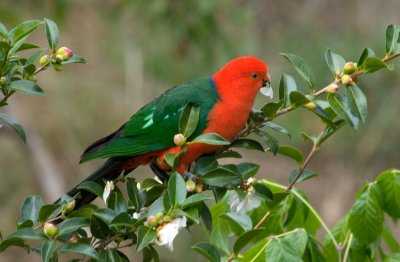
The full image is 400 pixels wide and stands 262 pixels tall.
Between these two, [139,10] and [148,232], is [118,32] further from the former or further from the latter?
[148,232]

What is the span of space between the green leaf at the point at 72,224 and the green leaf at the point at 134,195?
0.14 meters

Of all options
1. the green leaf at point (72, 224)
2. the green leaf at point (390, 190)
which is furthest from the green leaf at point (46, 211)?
the green leaf at point (390, 190)

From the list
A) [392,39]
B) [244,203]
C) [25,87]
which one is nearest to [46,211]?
[25,87]

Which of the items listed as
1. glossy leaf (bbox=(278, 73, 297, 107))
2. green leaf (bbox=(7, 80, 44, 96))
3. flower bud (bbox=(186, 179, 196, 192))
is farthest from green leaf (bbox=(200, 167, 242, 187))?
green leaf (bbox=(7, 80, 44, 96))

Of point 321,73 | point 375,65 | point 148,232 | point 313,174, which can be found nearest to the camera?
point 148,232

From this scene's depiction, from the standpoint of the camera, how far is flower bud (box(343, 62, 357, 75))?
1.94 meters

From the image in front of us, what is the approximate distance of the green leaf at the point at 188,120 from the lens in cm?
193

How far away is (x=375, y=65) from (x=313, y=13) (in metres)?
6.88

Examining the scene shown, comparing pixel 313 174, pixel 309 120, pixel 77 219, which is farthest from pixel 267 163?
pixel 77 219

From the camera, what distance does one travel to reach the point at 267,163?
7699 mm

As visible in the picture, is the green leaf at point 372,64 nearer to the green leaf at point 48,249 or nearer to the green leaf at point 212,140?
the green leaf at point 212,140

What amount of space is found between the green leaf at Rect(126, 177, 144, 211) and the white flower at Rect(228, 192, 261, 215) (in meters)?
0.27

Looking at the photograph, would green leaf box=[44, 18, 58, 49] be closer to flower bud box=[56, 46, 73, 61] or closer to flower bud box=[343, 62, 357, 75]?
flower bud box=[56, 46, 73, 61]

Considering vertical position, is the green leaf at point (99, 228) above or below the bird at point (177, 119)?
below
